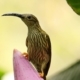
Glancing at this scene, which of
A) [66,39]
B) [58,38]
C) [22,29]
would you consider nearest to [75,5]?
[66,39]

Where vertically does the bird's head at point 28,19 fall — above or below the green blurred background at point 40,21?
above

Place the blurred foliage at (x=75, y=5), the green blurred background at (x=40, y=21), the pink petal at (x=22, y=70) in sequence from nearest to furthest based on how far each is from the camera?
the pink petal at (x=22, y=70) < the blurred foliage at (x=75, y=5) < the green blurred background at (x=40, y=21)

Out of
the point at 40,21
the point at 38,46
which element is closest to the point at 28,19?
the point at 38,46

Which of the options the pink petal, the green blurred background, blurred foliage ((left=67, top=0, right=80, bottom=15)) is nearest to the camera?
the pink petal

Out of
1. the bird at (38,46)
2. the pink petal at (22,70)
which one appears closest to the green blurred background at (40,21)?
the bird at (38,46)

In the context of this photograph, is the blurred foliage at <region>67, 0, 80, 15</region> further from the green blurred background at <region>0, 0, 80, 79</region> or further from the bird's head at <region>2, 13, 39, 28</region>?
the green blurred background at <region>0, 0, 80, 79</region>

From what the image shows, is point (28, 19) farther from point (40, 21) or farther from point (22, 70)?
point (40, 21)

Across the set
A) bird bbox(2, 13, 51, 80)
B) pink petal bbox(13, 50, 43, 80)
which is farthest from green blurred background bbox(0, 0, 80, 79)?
pink petal bbox(13, 50, 43, 80)

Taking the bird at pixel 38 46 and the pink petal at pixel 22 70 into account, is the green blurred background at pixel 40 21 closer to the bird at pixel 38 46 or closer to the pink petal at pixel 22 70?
the bird at pixel 38 46

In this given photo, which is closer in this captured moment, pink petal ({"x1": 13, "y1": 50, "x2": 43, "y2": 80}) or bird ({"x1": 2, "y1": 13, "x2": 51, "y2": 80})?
pink petal ({"x1": 13, "y1": 50, "x2": 43, "y2": 80})
